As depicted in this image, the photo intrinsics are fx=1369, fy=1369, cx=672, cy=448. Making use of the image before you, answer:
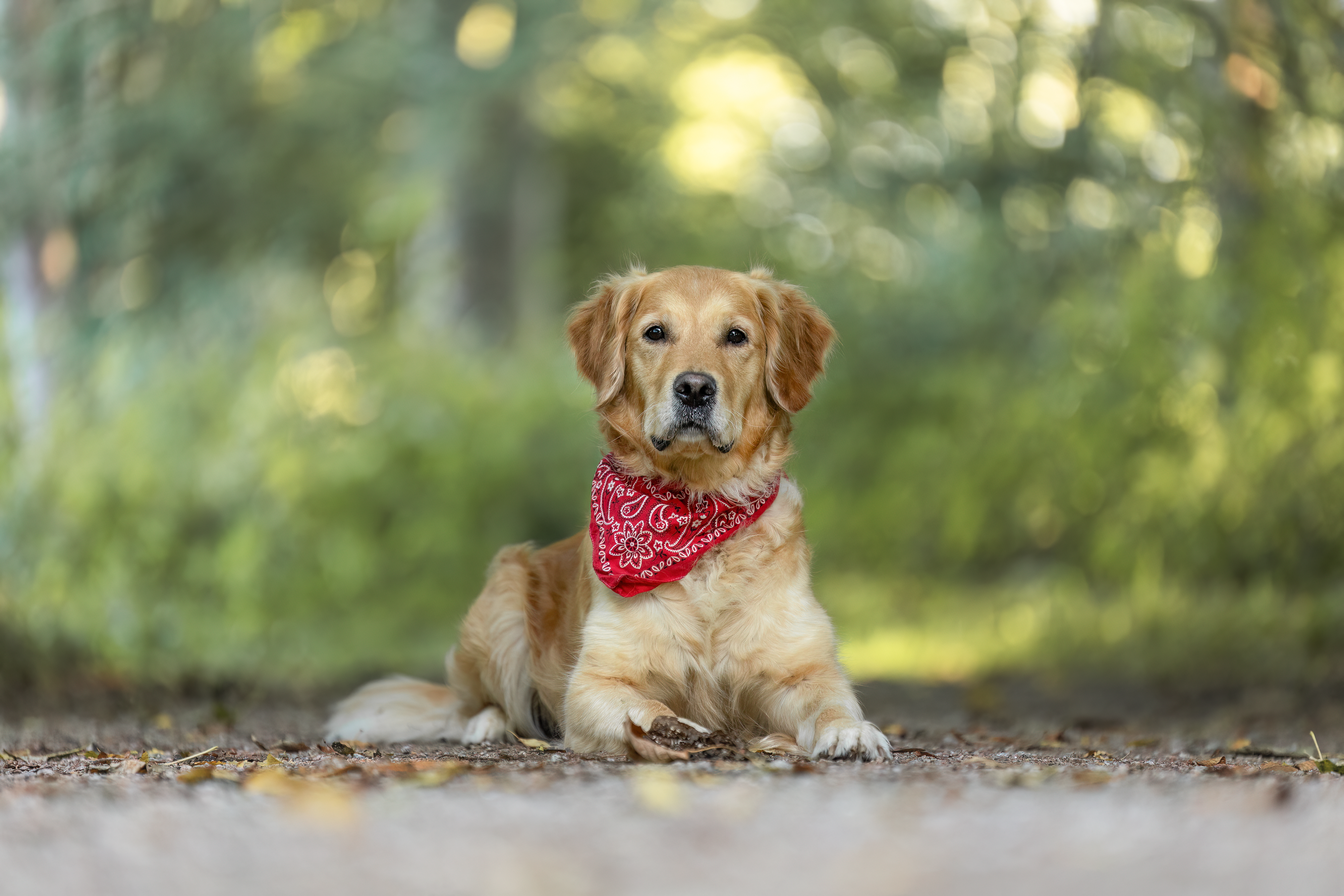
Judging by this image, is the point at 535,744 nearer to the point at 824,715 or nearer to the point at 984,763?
the point at 824,715

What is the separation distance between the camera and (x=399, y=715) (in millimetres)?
4969

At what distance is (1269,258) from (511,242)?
1092cm

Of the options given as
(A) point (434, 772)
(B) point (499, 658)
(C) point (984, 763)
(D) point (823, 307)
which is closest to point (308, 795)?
(A) point (434, 772)

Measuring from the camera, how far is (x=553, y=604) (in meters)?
4.96

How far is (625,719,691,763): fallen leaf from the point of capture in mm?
3592

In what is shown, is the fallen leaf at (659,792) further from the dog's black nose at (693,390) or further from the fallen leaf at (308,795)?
the dog's black nose at (693,390)

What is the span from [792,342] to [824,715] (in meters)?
1.36

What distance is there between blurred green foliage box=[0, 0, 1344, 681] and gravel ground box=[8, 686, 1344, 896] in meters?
4.33

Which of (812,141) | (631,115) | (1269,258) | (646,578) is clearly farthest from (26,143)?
(631,115)

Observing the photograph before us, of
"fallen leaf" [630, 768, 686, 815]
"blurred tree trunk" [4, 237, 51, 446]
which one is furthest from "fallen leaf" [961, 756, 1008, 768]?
"blurred tree trunk" [4, 237, 51, 446]

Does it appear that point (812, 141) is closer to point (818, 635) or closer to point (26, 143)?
point (26, 143)

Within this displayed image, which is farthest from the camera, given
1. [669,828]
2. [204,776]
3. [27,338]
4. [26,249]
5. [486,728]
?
[26,249]

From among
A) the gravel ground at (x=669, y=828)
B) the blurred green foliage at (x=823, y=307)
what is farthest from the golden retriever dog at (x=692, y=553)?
the blurred green foliage at (x=823, y=307)

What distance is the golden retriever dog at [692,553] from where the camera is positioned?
4.07 m
